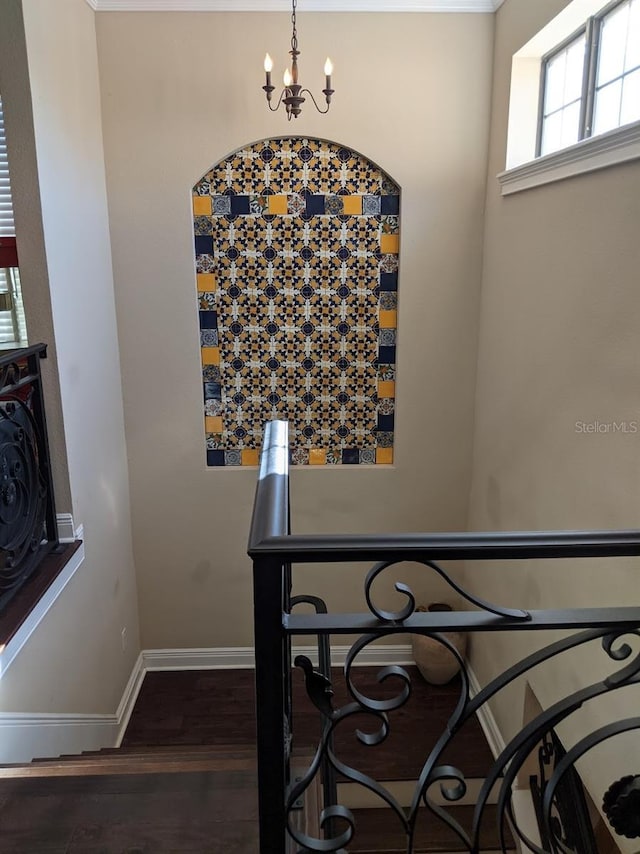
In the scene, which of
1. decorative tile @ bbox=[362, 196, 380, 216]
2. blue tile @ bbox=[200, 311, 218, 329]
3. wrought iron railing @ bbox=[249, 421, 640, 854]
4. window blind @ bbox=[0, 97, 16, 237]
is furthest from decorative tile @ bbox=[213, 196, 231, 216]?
wrought iron railing @ bbox=[249, 421, 640, 854]

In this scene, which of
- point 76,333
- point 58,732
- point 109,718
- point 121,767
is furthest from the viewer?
point 109,718

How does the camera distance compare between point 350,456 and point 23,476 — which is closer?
point 23,476

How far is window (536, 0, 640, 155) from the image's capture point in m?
2.43

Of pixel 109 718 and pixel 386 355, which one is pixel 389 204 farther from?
pixel 109 718

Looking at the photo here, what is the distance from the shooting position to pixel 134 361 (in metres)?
3.94

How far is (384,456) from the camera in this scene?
167 inches

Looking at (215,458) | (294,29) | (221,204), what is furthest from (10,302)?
(294,29)

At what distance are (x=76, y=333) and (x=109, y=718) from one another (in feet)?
7.16

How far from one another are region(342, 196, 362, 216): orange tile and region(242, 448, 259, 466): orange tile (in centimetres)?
160

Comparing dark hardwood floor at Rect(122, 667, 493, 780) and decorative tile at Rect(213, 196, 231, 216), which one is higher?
decorative tile at Rect(213, 196, 231, 216)

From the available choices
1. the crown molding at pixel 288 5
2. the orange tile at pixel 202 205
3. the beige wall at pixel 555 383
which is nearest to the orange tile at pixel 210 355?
the orange tile at pixel 202 205

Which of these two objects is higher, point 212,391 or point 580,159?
point 580,159

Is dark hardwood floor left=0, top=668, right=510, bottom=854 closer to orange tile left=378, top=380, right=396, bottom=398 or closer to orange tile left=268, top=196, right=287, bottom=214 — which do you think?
orange tile left=378, top=380, right=396, bottom=398

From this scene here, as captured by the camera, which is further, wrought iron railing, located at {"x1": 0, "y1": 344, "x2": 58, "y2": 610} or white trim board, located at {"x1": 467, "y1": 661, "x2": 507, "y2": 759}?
white trim board, located at {"x1": 467, "y1": 661, "x2": 507, "y2": 759}
